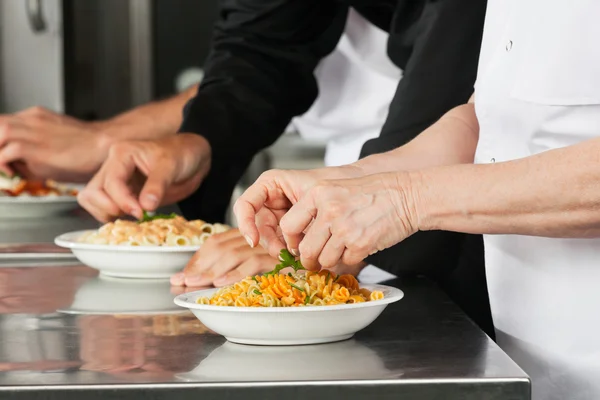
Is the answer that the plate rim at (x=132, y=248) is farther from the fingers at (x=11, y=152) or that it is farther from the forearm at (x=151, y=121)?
the forearm at (x=151, y=121)

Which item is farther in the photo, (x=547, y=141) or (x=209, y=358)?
(x=547, y=141)

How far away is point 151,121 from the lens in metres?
2.79

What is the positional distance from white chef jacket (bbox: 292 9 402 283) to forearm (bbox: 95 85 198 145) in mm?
355

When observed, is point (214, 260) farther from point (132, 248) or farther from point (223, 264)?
point (132, 248)

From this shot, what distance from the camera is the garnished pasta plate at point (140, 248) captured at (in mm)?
1556

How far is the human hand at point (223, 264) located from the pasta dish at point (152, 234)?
90 millimetres

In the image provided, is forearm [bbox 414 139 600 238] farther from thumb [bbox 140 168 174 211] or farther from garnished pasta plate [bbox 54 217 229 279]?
thumb [bbox 140 168 174 211]

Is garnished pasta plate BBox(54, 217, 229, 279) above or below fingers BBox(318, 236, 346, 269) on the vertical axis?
below

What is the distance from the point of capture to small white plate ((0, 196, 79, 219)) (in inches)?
91.2

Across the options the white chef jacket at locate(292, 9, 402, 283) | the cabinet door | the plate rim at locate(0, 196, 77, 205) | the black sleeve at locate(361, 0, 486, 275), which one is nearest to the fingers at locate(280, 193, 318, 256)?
the black sleeve at locate(361, 0, 486, 275)

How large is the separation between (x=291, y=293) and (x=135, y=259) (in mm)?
492

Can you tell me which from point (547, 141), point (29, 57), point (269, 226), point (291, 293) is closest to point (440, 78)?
point (547, 141)

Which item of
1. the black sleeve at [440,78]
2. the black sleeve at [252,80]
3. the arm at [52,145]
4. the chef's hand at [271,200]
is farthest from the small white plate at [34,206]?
the chef's hand at [271,200]

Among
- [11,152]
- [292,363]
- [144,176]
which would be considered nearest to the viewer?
[292,363]
